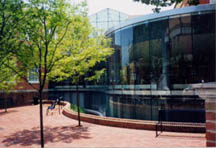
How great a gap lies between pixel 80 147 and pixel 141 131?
3.93 meters

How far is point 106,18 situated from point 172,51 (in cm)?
2179

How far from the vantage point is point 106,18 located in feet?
128

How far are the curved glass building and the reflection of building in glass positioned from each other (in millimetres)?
15630

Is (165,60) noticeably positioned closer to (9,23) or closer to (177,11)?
(177,11)

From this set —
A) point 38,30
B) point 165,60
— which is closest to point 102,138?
point 38,30

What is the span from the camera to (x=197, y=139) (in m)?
9.08

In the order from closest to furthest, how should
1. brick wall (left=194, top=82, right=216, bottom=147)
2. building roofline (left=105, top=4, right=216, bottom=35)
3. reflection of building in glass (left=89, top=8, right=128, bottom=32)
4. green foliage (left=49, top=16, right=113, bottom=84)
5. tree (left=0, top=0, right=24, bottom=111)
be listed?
brick wall (left=194, top=82, right=216, bottom=147), tree (left=0, top=0, right=24, bottom=111), green foliage (left=49, top=16, right=113, bottom=84), building roofline (left=105, top=4, right=216, bottom=35), reflection of building in glass (left=89, top=8, right=128, bottom=32)

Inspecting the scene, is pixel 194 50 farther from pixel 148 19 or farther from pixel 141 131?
pixel 141 131

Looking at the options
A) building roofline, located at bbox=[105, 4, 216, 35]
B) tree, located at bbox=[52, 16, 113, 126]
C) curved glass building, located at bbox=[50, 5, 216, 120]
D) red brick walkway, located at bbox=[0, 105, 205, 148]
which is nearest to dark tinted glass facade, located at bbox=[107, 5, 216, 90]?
curved glass building, located at bbox=[50, 5, 216, 120]

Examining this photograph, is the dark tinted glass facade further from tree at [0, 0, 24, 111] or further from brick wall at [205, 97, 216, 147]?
brick wall at [205, 97, 216, 147]

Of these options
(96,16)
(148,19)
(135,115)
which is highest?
(96,16)

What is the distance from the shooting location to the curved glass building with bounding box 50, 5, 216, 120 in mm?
18500

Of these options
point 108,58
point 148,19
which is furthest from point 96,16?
point 148,19

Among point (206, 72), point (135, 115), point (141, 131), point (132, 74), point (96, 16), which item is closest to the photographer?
point (141, 131)
